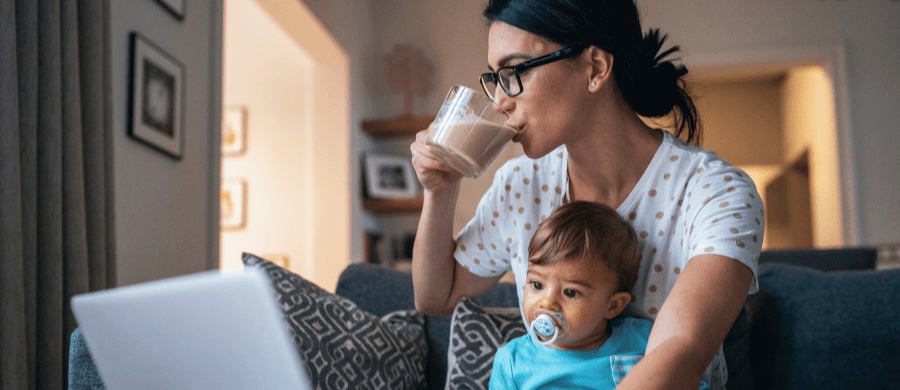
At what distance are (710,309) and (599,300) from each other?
Result: 9.6 inches

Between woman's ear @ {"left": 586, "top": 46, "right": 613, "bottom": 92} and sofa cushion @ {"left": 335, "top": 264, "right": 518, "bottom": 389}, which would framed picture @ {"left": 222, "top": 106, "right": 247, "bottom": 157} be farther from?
woman's ear @ {"left": 586, "top": 46, "right": 613, "bottom": 92}

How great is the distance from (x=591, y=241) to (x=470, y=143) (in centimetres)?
26

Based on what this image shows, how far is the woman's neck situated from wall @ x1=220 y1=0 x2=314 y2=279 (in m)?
3.73

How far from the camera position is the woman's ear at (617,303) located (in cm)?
111

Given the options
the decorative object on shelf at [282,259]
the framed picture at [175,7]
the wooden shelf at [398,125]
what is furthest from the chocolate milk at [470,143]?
the decorative object on shelf at [282,259]

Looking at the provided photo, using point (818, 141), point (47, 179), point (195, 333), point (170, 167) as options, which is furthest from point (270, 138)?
point (195, 333)

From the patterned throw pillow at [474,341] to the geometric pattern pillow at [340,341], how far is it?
121 mm

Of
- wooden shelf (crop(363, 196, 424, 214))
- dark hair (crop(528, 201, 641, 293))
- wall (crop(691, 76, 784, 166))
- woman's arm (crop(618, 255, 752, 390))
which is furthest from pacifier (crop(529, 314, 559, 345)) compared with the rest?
wall (crop(691, 76, 784, 166))

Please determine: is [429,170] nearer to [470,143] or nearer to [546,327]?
[470,143]

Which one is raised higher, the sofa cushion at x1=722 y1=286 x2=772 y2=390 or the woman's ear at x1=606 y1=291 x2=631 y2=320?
the woman's ear at x1=606 y1=291 x2=631 y2=320

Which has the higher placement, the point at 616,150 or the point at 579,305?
the point at 616,150

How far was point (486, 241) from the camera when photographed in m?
1.36

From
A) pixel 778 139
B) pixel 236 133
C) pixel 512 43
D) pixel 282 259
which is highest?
pixel 778 139

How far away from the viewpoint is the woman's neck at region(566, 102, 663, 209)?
3.97ft
